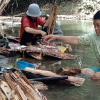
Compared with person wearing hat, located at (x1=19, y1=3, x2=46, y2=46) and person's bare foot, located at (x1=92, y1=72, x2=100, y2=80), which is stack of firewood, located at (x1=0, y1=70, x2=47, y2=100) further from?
person wearing hat, located at (x1=19, y1=3, x2=46, y2=46)

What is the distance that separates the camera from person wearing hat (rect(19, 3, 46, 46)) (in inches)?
256

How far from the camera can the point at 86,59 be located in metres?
6.63

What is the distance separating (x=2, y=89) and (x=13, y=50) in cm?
343

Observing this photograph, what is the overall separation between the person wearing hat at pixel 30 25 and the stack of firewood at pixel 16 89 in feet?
9.04

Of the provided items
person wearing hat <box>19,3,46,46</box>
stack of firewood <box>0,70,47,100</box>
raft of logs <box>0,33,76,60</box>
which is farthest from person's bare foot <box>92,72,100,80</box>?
person wearing hat <box>19,3,46,46</box>

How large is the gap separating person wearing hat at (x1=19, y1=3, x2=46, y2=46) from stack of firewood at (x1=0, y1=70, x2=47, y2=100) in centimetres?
276

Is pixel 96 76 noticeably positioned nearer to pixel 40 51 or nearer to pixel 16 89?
pixel 16 89

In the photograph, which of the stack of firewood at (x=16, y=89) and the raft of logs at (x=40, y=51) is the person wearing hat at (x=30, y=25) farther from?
the stack of firewood at (x=16, y=89)

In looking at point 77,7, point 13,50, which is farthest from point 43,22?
point 77,7

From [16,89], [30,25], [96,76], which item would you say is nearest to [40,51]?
[30,25]

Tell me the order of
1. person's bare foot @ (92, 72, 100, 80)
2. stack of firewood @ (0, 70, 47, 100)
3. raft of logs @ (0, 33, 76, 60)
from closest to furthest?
stack of firewood @ (0, 70, 47, 100)
person's bare foot @ (92, 72, 100, 80)
raft of logs @ (0, 33, 76, 60)

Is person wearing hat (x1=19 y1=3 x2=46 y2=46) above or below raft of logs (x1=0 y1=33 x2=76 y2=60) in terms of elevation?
above

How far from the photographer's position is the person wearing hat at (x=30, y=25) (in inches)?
256

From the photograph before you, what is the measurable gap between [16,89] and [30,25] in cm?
392
